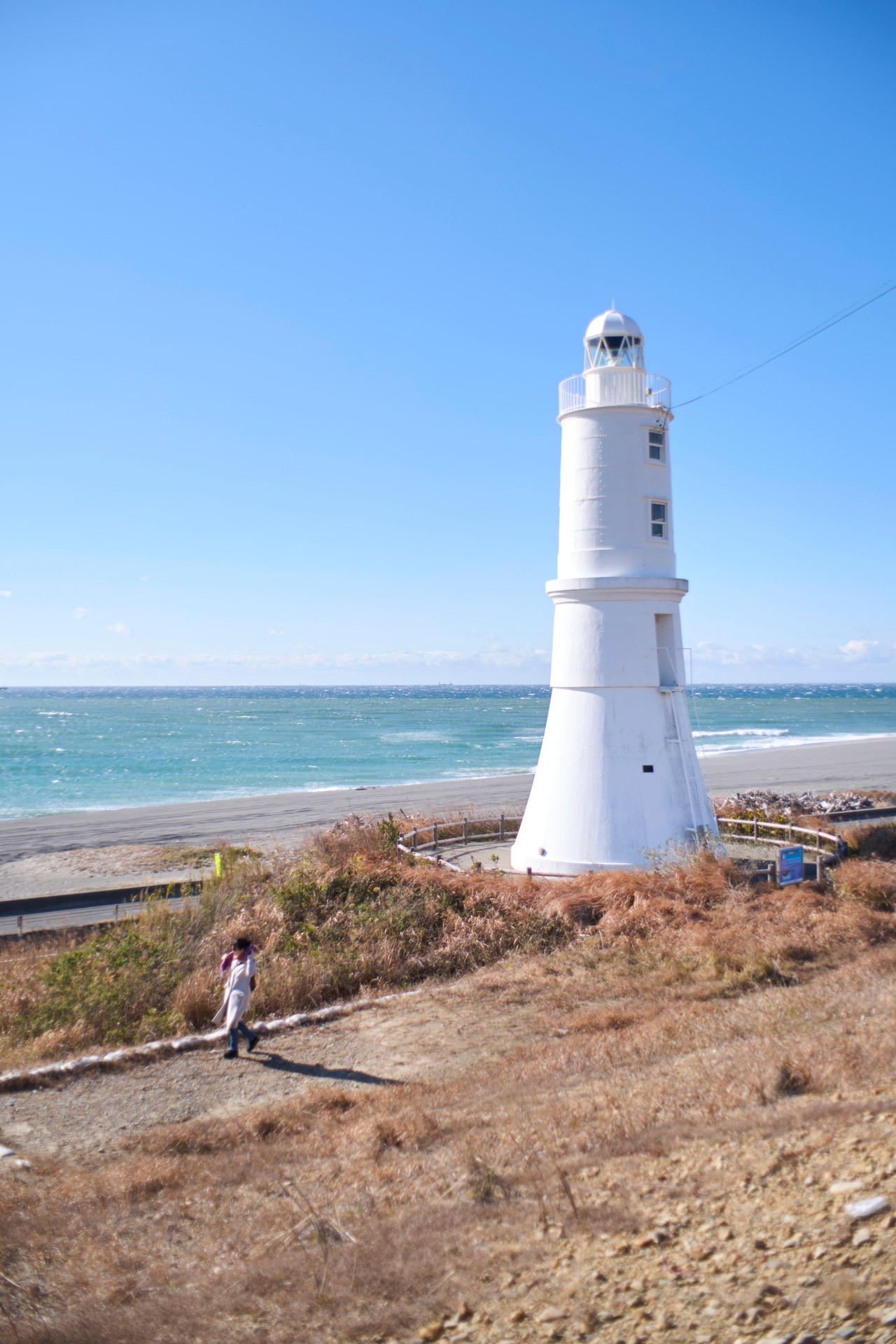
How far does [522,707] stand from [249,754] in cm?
7632

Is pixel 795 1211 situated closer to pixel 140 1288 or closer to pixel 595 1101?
pixel 595 1101

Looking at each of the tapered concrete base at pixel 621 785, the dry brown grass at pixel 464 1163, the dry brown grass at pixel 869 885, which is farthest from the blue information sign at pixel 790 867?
the dry brown grass at pixel 464 1163

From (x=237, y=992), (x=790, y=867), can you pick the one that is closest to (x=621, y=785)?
(x=790, y=867)

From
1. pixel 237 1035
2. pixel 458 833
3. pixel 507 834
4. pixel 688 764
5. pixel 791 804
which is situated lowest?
pixel 237 1035

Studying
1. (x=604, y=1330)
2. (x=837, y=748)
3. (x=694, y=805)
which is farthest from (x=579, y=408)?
(x=837, y=748)

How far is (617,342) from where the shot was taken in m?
14.8

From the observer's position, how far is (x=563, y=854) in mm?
14656

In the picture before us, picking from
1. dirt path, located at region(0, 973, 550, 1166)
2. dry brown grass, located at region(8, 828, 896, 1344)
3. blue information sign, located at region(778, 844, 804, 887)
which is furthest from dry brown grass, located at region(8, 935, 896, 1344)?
blue information sign, located at region(778, 844, 804, 887)

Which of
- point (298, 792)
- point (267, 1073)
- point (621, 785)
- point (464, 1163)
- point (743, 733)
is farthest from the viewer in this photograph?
point (743, 733)

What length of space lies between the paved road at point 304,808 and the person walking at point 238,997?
1527 cm

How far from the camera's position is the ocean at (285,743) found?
51344 mm

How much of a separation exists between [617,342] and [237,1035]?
1223 centimetres

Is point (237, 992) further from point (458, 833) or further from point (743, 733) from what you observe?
point (743, 733)

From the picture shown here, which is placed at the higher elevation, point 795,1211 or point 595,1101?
point 795,1211
